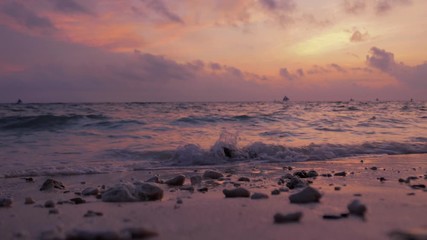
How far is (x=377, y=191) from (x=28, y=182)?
493 cm

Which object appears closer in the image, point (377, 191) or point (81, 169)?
point (377, 191)

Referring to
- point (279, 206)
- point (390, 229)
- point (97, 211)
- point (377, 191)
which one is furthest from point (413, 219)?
point (97, 211)

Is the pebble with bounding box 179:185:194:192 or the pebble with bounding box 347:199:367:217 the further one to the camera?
the pebble with bounding box 179:185:194:192

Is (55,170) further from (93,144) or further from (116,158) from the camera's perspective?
(93,144)

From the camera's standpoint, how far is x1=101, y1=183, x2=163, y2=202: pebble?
4.21m

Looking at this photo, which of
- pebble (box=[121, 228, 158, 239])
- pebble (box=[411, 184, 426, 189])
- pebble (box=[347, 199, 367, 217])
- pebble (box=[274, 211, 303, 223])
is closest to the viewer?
pebble (box=[121, 228, 158, 239])

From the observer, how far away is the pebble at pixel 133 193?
4.21 metres

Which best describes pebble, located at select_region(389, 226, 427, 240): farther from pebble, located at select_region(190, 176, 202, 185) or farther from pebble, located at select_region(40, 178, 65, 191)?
pebble, located at select_region(40, 178, 65, 191)

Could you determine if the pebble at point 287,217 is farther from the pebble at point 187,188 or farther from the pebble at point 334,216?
the pebble at point 187,188

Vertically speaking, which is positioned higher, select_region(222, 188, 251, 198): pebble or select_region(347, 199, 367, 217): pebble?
select_region(347, 199, 367, 217): pebble

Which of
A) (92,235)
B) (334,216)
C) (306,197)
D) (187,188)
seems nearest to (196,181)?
(187,188)

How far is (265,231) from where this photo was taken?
9.65ft

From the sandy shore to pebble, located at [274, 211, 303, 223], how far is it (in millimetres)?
45

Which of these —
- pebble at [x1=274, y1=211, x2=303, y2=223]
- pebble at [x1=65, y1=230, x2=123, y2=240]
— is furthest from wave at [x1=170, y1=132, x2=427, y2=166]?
pebble at [x1=65, y1=230, x2=123, y2=240]
